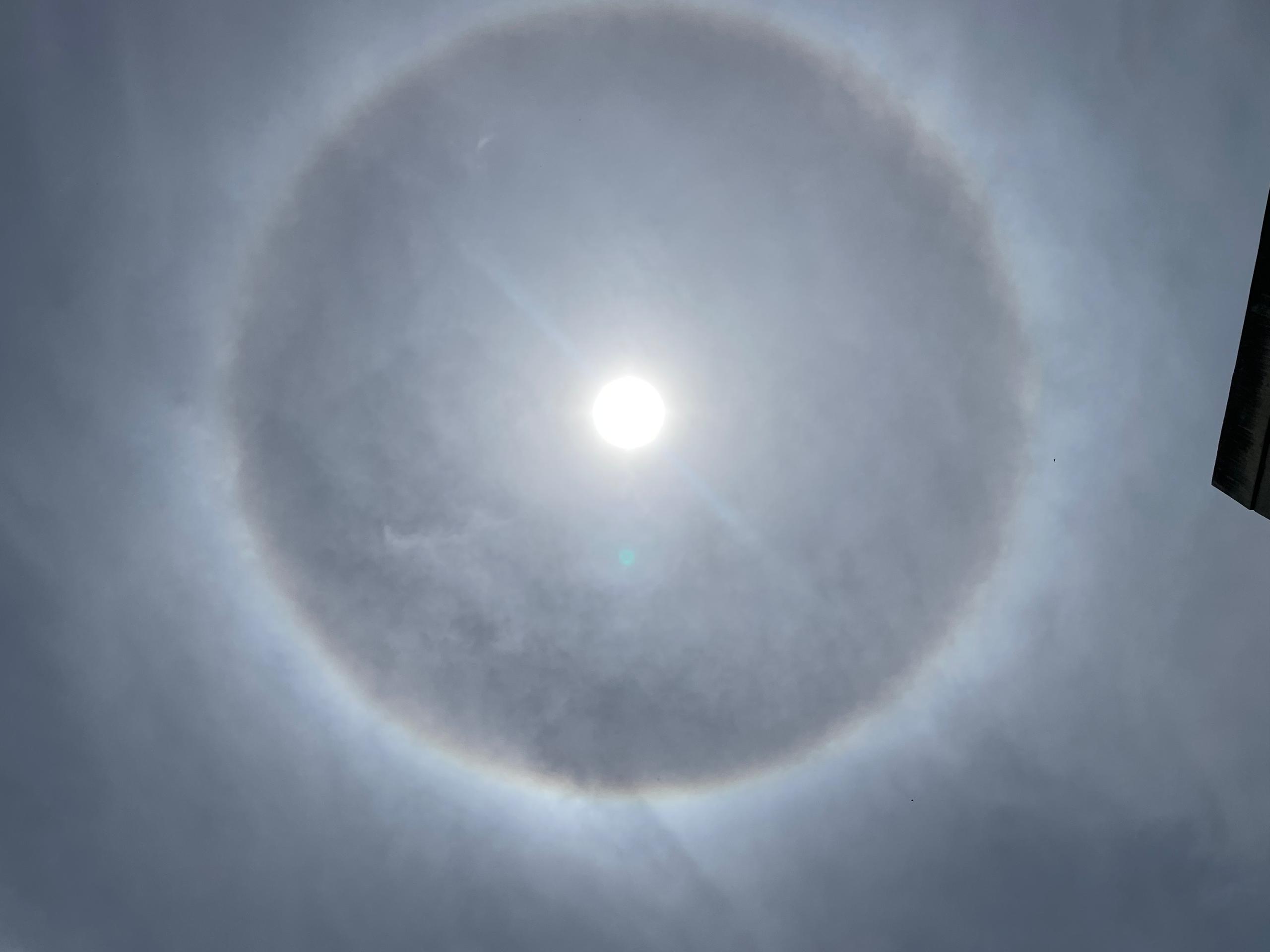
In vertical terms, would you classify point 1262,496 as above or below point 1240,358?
below

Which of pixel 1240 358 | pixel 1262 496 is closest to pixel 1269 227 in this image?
pixel 1240 358

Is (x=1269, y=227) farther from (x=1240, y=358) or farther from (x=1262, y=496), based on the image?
(x=1262, y=496)

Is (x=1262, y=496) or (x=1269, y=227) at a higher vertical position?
(x=1269, y=227)
